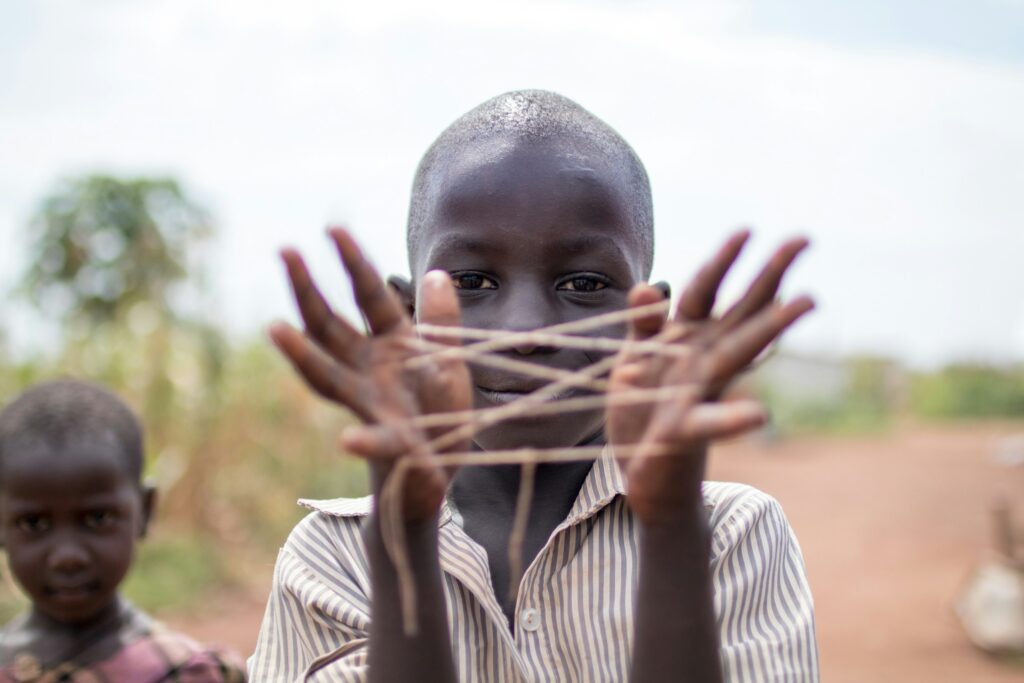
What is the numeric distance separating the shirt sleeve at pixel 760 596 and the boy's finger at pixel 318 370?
0.76m

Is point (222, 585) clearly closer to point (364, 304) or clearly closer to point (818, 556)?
point (818, 556)

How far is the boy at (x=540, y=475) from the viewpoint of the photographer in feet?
4.05

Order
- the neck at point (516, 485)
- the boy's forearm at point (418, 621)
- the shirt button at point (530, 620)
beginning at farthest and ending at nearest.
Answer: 1. the neck at point (516, 485)
2. the shirt button at point (530, 620)
3. the boy's forearm at point (418, 621)

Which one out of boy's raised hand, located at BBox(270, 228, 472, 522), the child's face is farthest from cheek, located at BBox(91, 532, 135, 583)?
boy's raised hand, located at BBox(270, 228, 472, 522)

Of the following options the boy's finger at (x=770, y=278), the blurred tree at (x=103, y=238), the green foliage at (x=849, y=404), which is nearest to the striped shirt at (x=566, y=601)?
the boy's finger at (x=770, y=278)

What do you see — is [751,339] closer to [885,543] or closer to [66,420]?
[66,420]

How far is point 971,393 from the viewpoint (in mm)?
27625

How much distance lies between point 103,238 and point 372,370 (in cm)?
2208

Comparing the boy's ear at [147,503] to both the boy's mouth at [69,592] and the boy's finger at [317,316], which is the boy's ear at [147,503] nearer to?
the boy's mouth at [69,592]

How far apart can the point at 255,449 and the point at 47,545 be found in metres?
6.15

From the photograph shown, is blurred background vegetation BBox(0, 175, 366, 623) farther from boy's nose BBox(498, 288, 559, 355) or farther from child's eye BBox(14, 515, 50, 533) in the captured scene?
boy's nose BBox(498, 288, 559, 355)

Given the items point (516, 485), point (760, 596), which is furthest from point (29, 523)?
point (760, 596)

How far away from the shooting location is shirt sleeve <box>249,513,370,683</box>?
5.63 ft

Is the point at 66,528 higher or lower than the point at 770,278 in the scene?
lower
